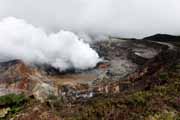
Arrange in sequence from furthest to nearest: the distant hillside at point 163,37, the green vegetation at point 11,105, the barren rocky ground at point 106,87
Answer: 1. the distant hillside at point 163,37
2. the green vegetation at point 11,105
3. the barren rocky ground at point 106,87

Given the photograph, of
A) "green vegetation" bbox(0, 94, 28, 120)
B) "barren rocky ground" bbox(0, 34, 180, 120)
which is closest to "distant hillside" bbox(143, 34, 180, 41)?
"barren rocky ground" bbox(0, 34, 180, 120)

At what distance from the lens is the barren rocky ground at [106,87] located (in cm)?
4262

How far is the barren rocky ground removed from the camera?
42.6 meters

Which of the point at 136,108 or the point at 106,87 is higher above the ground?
the point at 136,108

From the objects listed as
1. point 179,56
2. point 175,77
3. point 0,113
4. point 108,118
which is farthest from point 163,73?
point 0,113

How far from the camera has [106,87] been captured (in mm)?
81375

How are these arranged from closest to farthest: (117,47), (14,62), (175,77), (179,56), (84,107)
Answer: (84,107)
(175,77)
(179,56)
(14,62)
(117,47)

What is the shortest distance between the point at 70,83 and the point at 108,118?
4880cm

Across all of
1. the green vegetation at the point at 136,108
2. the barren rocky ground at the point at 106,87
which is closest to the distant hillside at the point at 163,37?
the barren rocky ground at the point at 106,87

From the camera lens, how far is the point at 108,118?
41.5 m

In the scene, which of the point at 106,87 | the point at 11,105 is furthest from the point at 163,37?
the point at 11,105

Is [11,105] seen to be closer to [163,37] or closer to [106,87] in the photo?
[106,87]

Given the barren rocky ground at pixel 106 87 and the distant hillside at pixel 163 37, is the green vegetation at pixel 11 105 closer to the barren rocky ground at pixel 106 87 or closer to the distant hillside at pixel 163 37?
the barren rocky ground at pixel 106 87

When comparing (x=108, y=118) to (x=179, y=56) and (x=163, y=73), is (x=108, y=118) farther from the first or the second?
(x=179, y=56)
